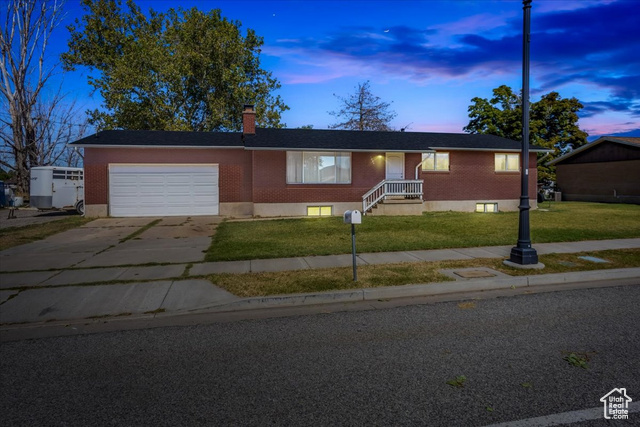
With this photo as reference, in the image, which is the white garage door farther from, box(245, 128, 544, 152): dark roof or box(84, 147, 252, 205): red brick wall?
box(245, 128, 544, 152): dark roof

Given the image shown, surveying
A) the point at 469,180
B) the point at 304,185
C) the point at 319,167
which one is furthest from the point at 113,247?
the point at 469,180

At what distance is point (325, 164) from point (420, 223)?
663cm

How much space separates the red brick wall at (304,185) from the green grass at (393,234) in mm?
2924

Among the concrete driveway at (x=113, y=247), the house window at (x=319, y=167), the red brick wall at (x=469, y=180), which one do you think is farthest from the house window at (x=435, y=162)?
the concrete driveway at (x=113, y=247)

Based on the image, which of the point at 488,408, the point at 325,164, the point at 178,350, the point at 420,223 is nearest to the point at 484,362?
the point at 488,408

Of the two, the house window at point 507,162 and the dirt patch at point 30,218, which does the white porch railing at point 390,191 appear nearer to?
the house window at point 507,162

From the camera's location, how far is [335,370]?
412 centimetres

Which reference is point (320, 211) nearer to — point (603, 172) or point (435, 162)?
point (435, 162)

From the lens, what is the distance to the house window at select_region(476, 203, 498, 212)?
23031 mm

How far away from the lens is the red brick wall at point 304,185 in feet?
66.2

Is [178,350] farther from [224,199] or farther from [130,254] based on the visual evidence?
[224,199]

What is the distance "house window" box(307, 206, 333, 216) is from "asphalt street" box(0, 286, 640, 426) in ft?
Answer: 48.7

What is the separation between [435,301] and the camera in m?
6.70

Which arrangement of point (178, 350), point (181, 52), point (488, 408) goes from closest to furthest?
point (488, 408) → point (178, 350) → point (181, 52)
